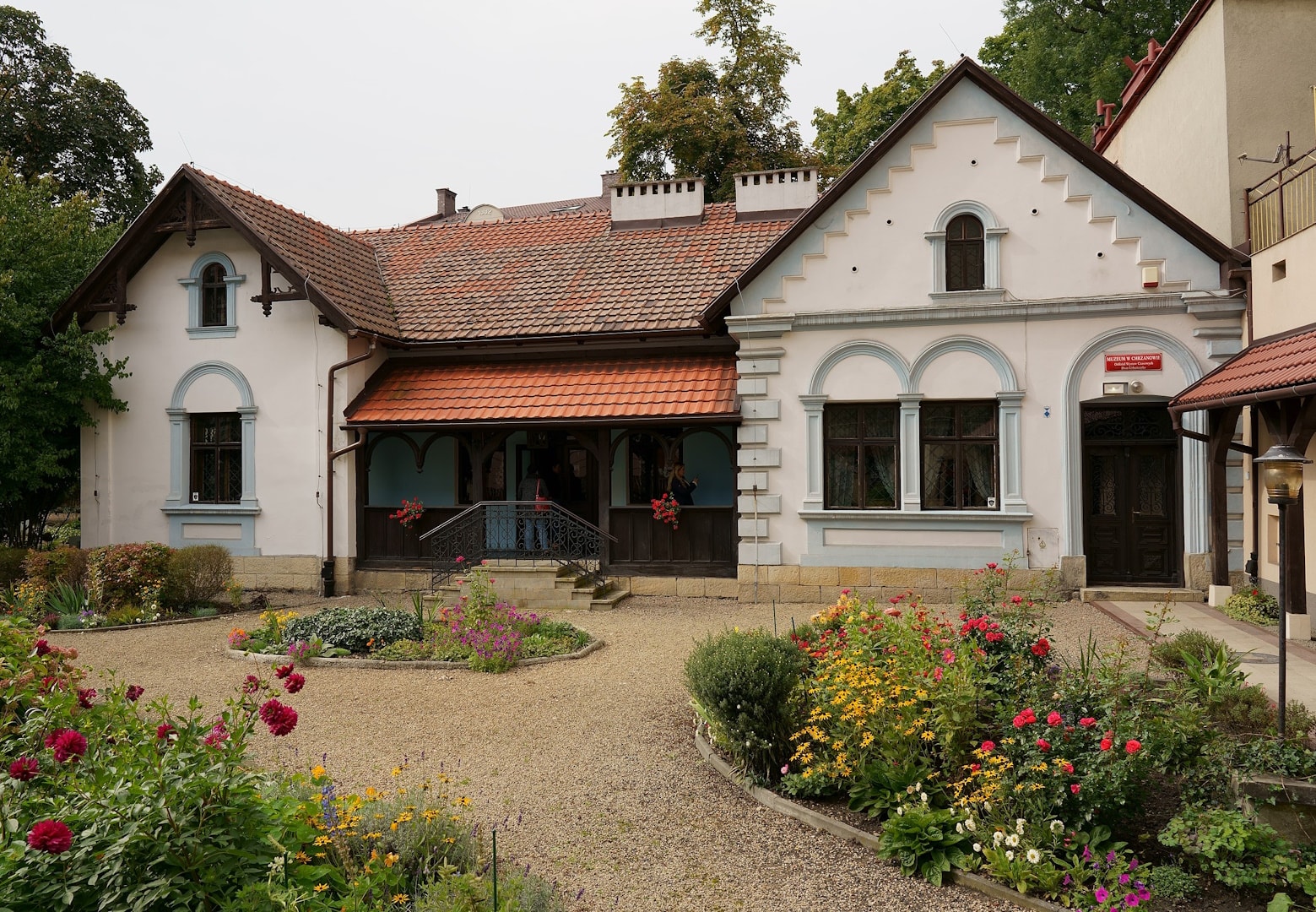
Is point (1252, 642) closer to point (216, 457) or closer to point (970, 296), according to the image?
point (970, 296)

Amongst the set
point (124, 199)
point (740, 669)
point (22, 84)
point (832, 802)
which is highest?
point (22, 84)

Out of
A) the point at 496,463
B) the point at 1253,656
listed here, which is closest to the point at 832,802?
the point at 1253,656

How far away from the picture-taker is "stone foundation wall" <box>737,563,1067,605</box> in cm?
1341

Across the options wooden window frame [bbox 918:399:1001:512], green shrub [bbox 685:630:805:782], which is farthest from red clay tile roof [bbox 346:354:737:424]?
green shrub [bbox 685:630:805:782]

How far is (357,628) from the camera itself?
10758 millimetres

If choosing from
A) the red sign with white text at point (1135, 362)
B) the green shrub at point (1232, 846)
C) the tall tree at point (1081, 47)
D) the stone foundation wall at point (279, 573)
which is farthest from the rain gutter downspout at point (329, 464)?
the tall tree at point (1081, 47)

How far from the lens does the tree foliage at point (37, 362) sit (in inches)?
592

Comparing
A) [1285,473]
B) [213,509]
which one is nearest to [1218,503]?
[1285,473]

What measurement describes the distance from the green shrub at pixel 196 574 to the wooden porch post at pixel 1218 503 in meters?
15.0

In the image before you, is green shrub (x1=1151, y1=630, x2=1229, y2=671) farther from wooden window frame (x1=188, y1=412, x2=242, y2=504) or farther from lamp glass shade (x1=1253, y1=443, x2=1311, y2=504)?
wooden window frame (x1=188, y1=412, x2=242, y2=504)

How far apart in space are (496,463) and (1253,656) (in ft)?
42.8

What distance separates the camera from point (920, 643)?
19.0 feet

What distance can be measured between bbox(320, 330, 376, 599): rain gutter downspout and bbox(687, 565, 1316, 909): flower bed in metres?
10.7

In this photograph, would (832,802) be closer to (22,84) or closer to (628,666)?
(628,666)
